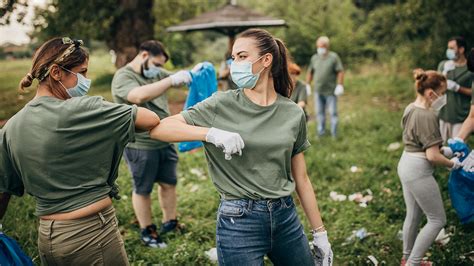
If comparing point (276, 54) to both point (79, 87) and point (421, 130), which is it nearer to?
point (79, 87)

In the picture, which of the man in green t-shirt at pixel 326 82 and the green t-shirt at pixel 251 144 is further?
the man in green t-shirt at pixel 326 82

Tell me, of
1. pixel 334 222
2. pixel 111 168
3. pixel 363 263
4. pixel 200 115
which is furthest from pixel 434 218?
pixel 111 168

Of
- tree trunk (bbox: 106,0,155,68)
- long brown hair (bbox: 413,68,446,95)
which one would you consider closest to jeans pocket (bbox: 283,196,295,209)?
long brown hair (bbox: 413,68,446,95)

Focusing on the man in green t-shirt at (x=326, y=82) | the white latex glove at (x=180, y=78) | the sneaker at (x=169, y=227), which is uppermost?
the white latex glove at (x=180, y=78)

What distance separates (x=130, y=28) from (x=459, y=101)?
7327mm

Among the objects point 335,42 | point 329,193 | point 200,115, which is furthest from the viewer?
point 335,42

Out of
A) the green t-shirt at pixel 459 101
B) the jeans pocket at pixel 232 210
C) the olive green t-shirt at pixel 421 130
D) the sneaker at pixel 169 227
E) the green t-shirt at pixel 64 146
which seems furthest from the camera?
the green t-shirt at pixel 459 101

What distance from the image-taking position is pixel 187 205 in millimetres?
5617

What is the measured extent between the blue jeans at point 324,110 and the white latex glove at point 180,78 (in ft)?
16.7

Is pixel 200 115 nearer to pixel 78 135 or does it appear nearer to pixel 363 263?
pixel 78 135

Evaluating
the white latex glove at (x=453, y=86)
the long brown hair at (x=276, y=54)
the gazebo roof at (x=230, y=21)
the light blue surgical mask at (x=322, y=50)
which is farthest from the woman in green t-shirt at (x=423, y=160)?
the gazebo roof at (x=230, y=21)

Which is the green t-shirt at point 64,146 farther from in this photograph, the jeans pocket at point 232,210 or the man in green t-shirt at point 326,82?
the man in green t-shirt at point 326,82

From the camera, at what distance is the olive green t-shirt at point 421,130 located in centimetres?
352

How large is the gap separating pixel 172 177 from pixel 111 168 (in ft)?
7.46
